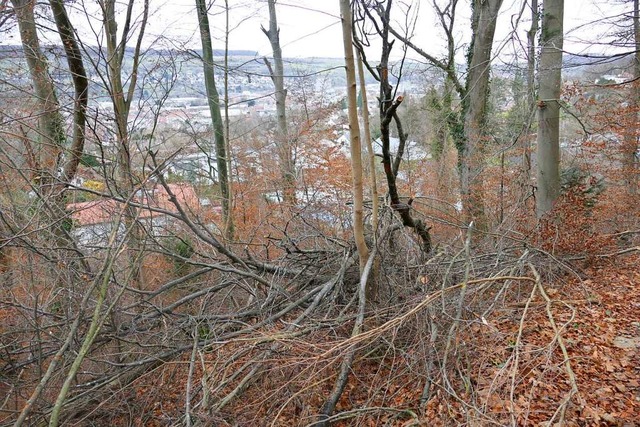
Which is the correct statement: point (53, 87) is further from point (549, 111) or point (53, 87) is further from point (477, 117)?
point (477, 117)

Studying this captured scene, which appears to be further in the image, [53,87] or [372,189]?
[53,87]

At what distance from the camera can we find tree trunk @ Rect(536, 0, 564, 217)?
17.2 feet

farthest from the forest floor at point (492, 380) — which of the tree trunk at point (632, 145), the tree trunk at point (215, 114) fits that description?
the tree trunk at point (632, 145)

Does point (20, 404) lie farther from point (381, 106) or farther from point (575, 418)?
point (575, 418)

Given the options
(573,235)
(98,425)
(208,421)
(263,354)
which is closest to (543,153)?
(573,235)

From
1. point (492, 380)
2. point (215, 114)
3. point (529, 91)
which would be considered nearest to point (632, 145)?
point (529, 91)

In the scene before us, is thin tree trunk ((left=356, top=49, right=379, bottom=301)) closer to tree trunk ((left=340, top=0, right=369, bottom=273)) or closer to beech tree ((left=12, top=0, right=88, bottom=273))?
tree trunk ((left=340, top=0, right=369, bottom=273))

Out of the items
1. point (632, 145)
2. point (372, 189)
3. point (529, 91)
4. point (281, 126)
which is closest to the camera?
point (372, 189)

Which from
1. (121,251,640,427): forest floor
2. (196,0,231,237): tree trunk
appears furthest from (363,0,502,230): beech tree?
(121,251,640,427): forest floor

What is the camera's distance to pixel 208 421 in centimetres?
238

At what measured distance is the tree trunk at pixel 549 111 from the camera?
5254mm

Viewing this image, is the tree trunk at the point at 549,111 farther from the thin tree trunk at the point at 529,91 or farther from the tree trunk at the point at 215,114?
the tree trunk at the point at 215,114

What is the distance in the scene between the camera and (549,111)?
5.47 metres

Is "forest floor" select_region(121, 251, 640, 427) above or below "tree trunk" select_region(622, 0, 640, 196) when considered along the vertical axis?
below
